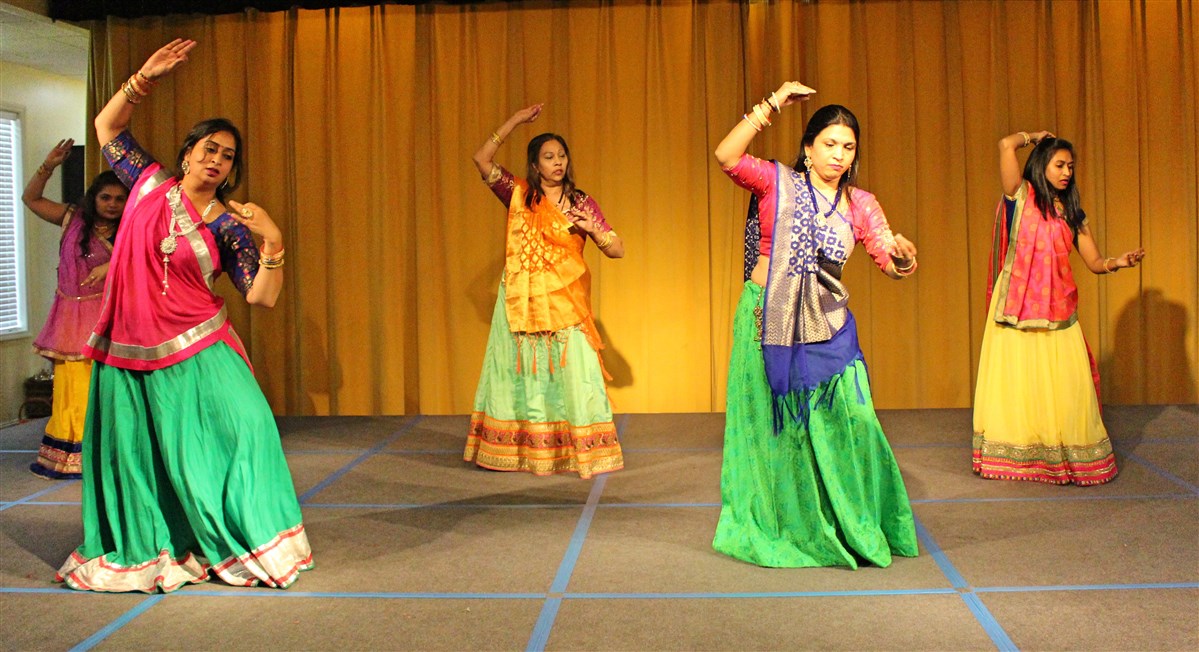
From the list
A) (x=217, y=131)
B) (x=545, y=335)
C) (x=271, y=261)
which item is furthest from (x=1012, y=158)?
(x=217, y=131)

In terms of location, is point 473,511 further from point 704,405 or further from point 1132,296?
point 1132,296

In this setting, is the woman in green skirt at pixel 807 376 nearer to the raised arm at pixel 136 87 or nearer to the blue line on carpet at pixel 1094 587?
the blue line on carpet at pixel 1094 587

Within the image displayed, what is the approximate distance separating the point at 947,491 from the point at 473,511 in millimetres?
1929

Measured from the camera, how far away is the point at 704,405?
678 centimetres

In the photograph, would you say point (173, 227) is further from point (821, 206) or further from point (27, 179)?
point (27, 179)

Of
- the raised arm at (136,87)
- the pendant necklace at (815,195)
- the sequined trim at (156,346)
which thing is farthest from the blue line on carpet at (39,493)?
the pendant necklace at (815,195)

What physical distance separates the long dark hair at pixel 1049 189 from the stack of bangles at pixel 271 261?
3.05 m

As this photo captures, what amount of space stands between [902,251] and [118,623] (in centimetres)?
248

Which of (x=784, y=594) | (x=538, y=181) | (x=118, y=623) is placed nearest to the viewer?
(x=118, y=623)

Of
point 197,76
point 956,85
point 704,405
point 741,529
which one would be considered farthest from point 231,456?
point 956,85

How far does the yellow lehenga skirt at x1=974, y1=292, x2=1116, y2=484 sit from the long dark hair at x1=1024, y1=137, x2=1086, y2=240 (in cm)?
48

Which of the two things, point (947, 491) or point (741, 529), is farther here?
point (947, 491)

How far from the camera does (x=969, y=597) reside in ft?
10.4

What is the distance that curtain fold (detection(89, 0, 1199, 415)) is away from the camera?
6578mm
